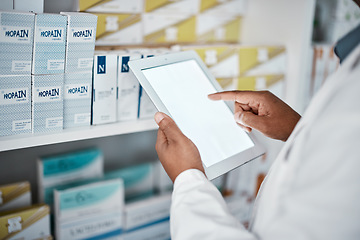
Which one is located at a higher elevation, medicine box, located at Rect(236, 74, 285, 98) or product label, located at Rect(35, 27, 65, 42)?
product label, located at Rect(35, 27, 65, 42)

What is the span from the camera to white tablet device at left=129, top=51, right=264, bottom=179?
0.99 meters

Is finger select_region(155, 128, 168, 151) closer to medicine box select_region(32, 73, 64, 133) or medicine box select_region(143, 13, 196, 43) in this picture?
medicine box select_region(32, 73, 64, 133)

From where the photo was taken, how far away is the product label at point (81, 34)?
3.27ft

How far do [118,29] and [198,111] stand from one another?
20.8 inches

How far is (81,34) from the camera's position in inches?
39.8

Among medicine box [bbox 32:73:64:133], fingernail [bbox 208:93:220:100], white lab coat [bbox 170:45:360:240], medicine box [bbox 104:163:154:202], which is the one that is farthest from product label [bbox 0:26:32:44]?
medicine box [bbox 104:163:154:202]

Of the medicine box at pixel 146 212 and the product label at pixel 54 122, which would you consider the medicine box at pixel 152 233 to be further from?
the product label at pixel 54 122

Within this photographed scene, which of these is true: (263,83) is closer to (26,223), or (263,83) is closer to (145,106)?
(145,106)

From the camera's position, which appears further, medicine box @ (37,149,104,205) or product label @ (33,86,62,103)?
medicine box @ (37,149,104,205)

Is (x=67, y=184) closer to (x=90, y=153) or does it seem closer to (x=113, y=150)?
(x=90, y=153)

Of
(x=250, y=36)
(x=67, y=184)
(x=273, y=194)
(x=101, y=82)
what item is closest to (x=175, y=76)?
(x=101, y=82)

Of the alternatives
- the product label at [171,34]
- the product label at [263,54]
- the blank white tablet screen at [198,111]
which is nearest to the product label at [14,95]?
the blank white tablet screen at [198,111]

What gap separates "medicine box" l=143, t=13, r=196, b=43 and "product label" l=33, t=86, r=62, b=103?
0.54 meters

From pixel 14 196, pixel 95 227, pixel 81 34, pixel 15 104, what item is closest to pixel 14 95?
pixel 15 104
